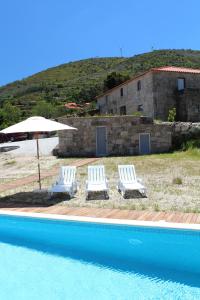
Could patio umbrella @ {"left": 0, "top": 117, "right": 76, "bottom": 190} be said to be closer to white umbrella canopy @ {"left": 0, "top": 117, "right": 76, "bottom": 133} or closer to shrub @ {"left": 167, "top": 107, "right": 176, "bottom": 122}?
white umbrella canopy @ {"left": 0, "top": 117, "right": 76, "bottom": 133}

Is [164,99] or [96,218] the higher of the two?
[164,99]

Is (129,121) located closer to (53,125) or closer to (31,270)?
(53,125)

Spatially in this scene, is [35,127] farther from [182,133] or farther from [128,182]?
[182,133]

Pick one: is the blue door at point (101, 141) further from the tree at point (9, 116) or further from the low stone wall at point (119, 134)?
the tree at point (9, 116)

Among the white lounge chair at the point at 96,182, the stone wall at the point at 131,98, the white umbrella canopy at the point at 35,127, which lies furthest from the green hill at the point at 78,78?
the white umbrella canopy at the point at 35,127

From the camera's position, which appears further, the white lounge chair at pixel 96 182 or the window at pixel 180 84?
the window at pixel 180 84

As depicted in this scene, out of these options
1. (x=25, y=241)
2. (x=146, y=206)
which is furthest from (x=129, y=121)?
(x=25, y=241)

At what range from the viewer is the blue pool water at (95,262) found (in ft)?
20.1

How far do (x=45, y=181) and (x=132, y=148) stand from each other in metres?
10.3

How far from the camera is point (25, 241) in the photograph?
8.67 m

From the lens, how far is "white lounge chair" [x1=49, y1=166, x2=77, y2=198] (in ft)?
39.0

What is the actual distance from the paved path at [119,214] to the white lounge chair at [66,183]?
1240 millimetres

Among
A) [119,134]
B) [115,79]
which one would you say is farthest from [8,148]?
[115,79]

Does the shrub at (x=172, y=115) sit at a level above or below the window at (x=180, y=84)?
below
